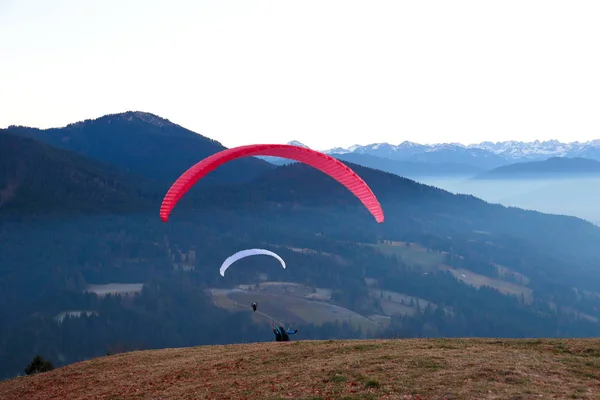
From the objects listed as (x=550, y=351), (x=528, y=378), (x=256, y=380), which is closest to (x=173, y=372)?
(x=256, y=380)

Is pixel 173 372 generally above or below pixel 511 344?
below

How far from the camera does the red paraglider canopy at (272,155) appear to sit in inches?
1240

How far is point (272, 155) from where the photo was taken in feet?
110

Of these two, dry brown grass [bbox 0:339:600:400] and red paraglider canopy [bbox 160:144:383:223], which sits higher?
red paraglider canopy [bbox 160:144:383:223]

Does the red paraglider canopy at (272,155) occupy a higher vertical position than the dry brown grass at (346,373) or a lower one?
higher

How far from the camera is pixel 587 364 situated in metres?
25.5

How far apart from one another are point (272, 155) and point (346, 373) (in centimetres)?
1478

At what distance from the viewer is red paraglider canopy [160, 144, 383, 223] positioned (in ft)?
103

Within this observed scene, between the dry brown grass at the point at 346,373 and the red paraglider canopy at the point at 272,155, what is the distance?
355 inches

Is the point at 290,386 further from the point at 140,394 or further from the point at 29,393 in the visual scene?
the point at 29,393

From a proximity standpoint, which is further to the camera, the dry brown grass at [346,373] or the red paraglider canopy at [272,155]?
the red paraglider canopy at [272,155]

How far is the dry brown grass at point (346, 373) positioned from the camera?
70.7ft

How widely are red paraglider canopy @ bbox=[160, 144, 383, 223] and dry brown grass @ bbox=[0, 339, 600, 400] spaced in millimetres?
9010

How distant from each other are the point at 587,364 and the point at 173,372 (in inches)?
866
